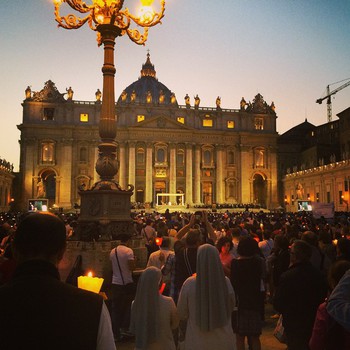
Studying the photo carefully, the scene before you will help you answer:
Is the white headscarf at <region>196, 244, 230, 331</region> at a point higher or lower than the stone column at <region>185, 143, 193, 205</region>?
lower

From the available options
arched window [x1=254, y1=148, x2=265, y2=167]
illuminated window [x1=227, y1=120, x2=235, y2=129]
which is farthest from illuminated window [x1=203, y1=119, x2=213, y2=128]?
arched window [x1=254, y1=148, x2=265, y2=167]

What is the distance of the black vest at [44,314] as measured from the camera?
1.80 m

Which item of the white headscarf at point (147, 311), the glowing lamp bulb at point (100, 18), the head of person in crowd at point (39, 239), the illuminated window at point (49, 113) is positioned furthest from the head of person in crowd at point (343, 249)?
the illuminated window at point (49, 113)

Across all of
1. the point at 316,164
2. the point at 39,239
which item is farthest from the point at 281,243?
the point at 316,164

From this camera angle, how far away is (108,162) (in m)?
12.7

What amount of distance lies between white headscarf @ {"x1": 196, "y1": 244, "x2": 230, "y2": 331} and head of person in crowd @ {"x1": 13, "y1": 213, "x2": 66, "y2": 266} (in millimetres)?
2221

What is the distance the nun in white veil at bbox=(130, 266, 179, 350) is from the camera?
418cm

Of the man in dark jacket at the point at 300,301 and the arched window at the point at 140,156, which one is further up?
the arched window at the point at 140,156

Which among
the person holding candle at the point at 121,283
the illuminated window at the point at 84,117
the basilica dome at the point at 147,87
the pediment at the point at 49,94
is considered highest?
the basilica dome at the point at 147,87

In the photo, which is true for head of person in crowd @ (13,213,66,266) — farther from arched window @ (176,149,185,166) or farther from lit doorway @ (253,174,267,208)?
lit doorway @ (253,174,267,208)

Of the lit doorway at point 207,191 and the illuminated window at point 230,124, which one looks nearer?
the lit doorway at point 207,191

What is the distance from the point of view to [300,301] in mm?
4793

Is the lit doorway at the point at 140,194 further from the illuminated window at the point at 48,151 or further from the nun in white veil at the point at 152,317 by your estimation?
the nun in white veil at the point at 152,317

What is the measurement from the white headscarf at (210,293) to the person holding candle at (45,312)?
2.19 metres
